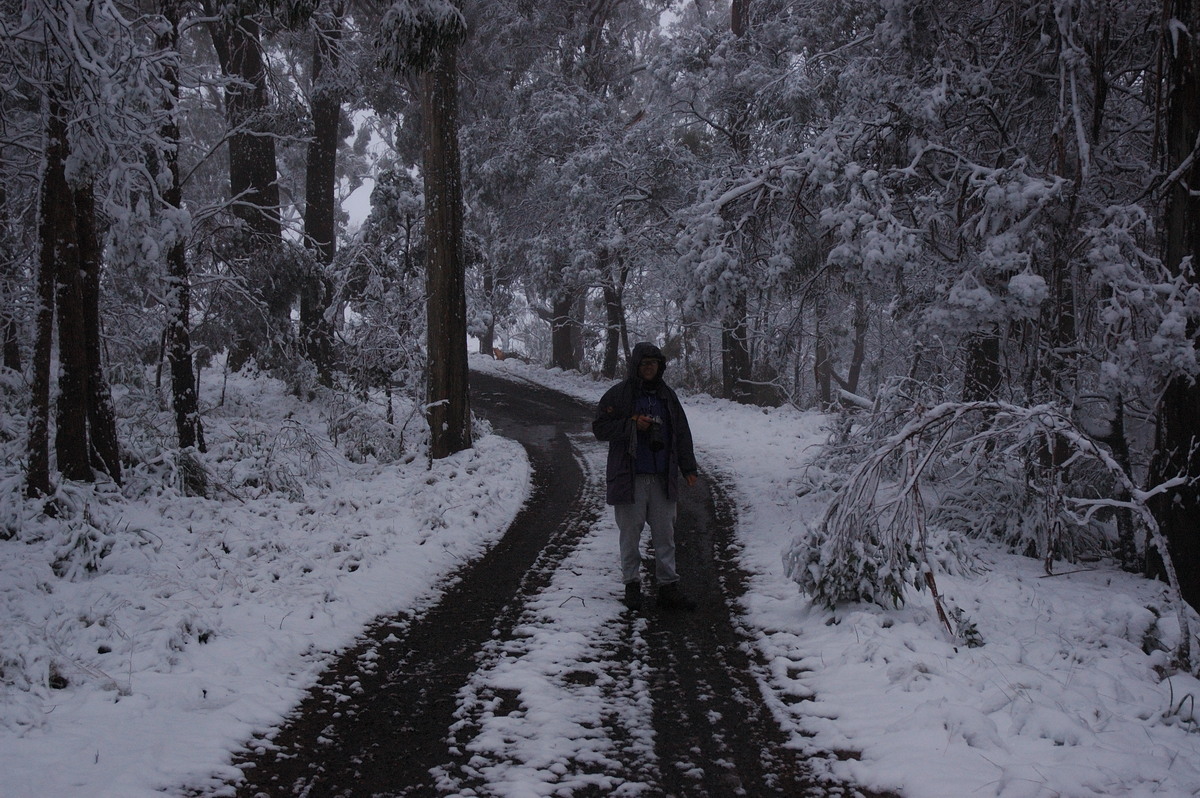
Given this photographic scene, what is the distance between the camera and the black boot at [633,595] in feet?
18.9

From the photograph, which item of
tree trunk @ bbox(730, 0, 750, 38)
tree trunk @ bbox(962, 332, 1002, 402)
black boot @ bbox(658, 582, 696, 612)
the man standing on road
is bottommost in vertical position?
black boot @ bbox(658, 582, 696, 612)

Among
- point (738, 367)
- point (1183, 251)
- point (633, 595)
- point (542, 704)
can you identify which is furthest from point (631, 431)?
point (738, 367)

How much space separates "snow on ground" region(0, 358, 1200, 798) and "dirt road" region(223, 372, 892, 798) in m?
0.04

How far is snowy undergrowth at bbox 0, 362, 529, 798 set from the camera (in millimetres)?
3541

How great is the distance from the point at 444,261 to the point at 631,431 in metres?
6.01

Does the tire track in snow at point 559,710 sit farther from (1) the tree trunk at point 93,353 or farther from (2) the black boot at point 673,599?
(1) the tree trunk at point 93,353

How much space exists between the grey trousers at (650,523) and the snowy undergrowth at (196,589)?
1714mm

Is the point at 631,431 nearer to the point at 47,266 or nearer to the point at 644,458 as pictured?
the point at 644,458

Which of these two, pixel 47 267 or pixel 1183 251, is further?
pixel 47 267

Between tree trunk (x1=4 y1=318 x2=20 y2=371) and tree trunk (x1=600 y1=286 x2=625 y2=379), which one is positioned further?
tree trunk (x1=600 y1=286 x2=625 y2=379)

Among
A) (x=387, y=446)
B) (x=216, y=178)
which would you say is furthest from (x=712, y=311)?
(x=216, y=178)

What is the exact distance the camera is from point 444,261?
10922 mm

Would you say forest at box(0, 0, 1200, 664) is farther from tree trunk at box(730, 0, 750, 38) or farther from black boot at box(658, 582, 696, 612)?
tree trunk at box(730, 0, 750, 38)

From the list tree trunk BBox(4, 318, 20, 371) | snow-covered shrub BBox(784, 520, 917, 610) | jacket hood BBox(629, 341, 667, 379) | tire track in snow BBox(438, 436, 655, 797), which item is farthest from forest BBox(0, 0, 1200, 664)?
jacket hood BBox(629, 341, 667, 379)
